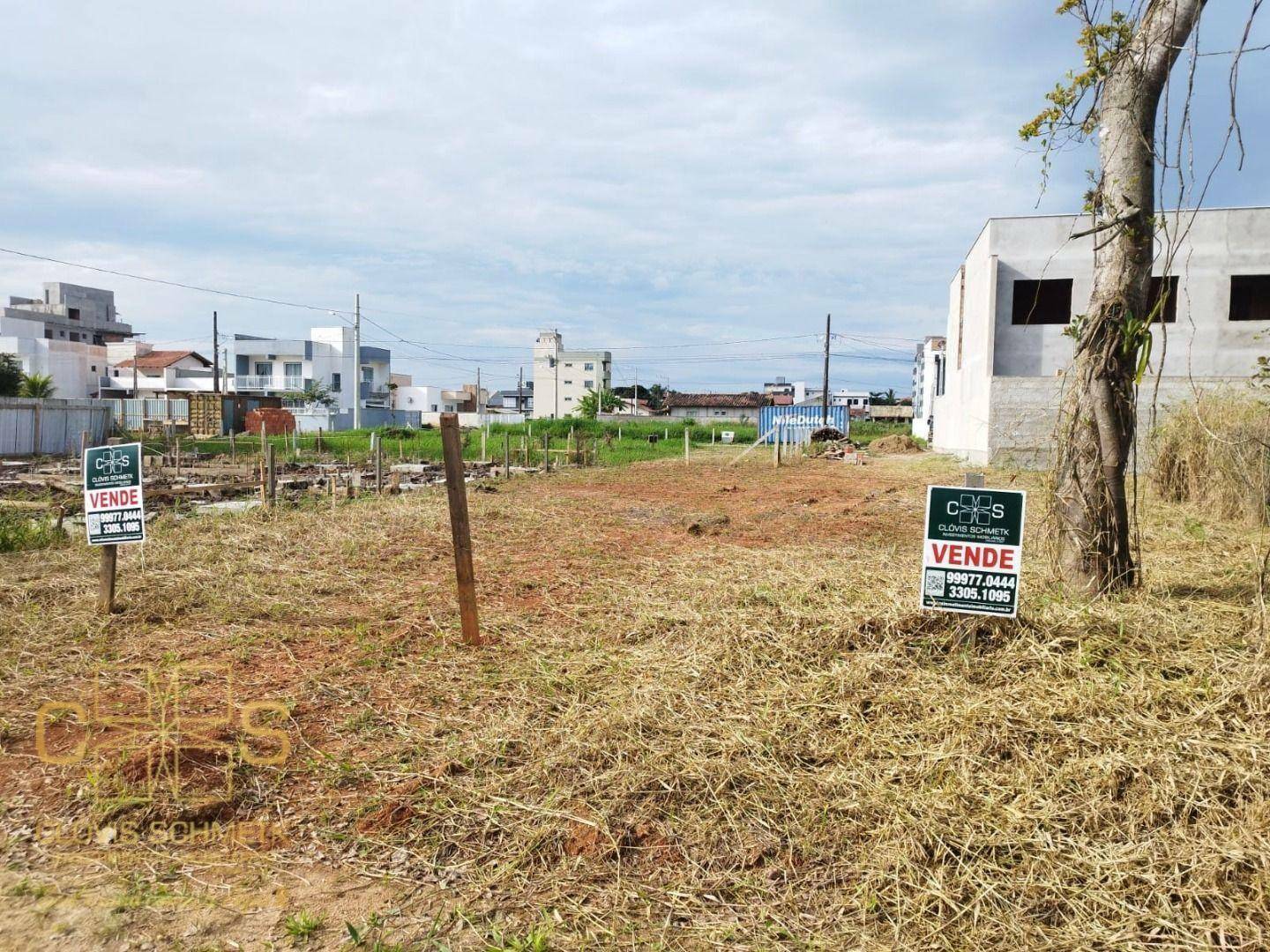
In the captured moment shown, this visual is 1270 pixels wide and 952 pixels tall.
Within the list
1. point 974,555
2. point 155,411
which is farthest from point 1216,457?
point 155,411

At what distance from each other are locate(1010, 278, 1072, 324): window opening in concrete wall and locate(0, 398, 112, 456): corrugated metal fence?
27246 millimetres

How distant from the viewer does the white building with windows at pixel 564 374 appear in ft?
279

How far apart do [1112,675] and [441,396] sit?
290ft

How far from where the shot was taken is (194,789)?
3.32 meters

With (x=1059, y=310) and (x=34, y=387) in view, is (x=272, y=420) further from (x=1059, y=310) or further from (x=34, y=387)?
(x=1059, y=310)

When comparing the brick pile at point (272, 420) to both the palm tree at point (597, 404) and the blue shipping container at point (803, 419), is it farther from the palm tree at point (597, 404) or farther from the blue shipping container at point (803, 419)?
the blue shipping container at point (803, 419)

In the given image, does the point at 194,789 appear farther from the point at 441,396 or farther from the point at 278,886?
the point at 441,396

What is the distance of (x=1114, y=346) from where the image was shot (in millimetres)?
4938

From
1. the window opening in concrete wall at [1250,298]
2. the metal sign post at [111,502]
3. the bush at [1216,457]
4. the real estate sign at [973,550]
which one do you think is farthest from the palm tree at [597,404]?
the real estate sign at [973,550]

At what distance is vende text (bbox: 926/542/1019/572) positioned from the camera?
3.87 metres

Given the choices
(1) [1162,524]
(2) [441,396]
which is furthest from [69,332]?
(1) [1162,524]

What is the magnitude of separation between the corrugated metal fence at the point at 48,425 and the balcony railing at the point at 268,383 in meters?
34.4

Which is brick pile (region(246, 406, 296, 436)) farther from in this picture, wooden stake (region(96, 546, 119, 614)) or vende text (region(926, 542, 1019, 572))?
vende text (region(926, 542, 1019, 572))

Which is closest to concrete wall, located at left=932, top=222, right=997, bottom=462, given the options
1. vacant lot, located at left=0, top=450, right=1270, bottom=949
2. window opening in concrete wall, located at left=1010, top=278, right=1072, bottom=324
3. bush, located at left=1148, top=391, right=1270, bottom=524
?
window opening in concrete wall, located at left=1010, top=278, right=1072, bottom=324
